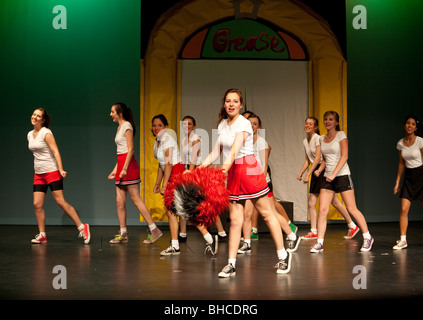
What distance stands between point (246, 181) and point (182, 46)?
4761 mm

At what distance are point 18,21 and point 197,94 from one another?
2.95 meters

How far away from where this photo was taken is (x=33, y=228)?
27.8 feet

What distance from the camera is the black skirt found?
6.30 metres

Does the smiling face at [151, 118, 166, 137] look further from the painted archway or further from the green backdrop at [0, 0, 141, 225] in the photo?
the green backdrop at [0, 0, 141, 225]

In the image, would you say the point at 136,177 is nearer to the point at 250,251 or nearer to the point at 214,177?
the point at 250,251

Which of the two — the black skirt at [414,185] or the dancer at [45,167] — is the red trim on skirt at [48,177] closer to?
the dancer at [45,167]

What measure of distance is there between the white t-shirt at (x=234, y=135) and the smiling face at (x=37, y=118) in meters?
2.90

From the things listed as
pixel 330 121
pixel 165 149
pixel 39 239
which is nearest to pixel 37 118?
pixel 39 239

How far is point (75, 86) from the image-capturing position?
8945 millimetres

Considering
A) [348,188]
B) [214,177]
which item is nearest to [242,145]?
[214,177]

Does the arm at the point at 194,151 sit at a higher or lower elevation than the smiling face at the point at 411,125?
lower

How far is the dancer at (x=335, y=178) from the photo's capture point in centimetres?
599

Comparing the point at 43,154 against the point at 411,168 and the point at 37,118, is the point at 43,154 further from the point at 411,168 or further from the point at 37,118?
the point at 411,168

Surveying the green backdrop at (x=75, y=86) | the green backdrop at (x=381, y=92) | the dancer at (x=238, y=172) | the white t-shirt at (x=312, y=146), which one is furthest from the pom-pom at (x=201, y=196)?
the green backdrop at (x=381, y=92)
